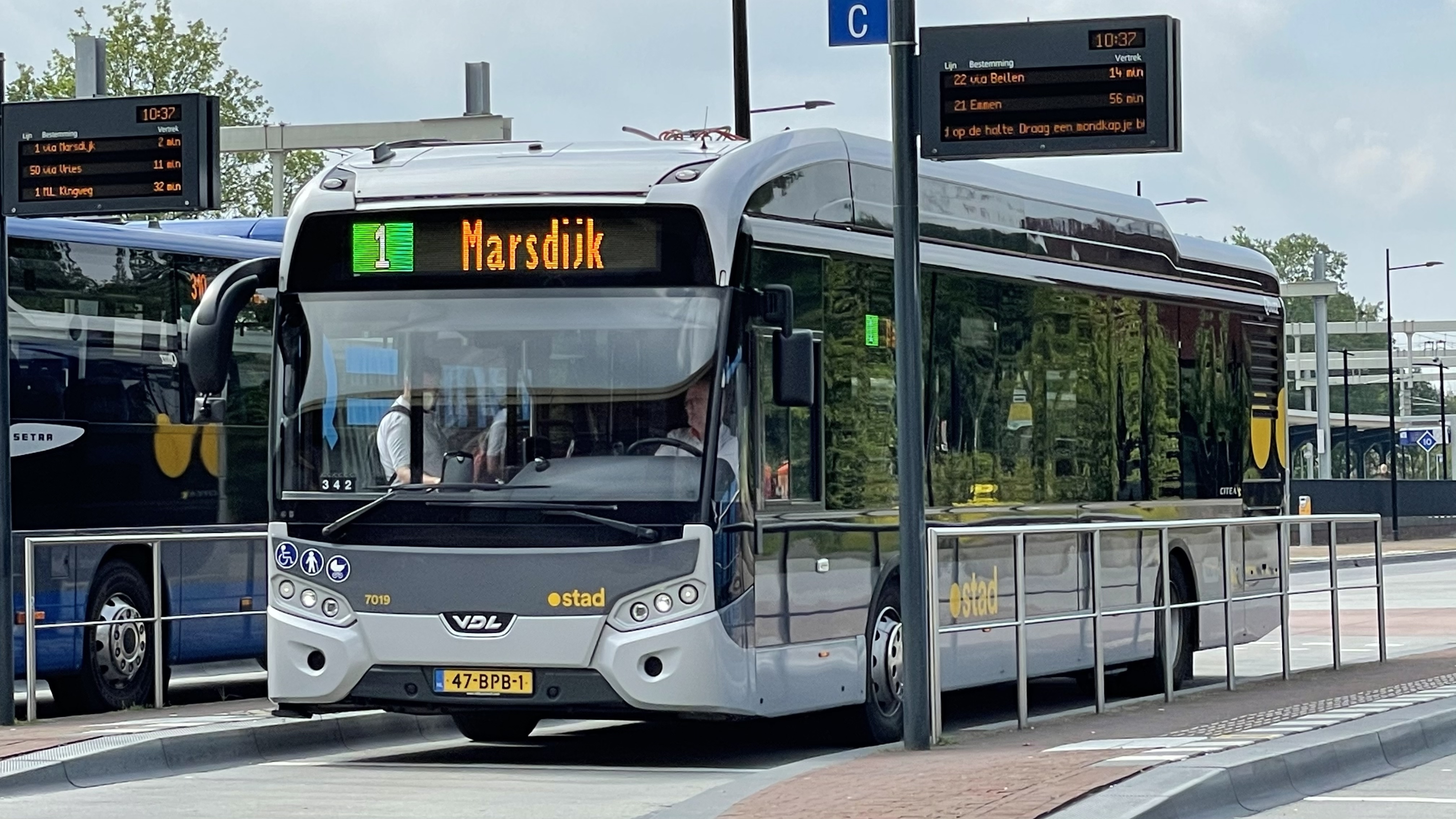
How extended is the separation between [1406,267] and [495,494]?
59.6 m

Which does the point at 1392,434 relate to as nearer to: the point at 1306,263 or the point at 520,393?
the point at 520,393

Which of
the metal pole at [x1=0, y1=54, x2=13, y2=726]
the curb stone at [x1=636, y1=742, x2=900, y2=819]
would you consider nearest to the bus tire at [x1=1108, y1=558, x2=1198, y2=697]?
the curb stone at [x1=636, y1=742, x2=900, y2=819]

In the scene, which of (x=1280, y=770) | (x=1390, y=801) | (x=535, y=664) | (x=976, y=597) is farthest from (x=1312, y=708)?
(x=535, y=664)

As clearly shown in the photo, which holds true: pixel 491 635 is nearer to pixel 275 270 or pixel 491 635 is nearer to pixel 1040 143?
pixel 275 270

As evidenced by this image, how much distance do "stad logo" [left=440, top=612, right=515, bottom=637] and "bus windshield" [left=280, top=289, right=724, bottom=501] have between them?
0.61 meters

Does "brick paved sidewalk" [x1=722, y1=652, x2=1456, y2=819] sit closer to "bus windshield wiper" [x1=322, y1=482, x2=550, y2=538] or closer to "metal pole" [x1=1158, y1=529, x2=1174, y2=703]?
"metal pole" [x1=1158, y1=529, x2=1174, y2=703]

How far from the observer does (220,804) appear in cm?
1139

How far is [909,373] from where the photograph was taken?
12383mm

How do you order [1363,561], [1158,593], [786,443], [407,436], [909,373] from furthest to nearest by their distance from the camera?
[1363,561] → [1158,593] → [786,443] → [407,436] → [909,373]

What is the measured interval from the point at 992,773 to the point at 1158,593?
653 centimetres

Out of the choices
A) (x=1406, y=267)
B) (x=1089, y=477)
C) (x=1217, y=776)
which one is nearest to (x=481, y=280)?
(x=1217, y=776)

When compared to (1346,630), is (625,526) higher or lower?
higher

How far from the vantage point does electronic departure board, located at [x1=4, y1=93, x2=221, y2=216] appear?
1461cm

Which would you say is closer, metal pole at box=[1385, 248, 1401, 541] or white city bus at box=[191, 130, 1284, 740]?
white city bus at box=[191, 130, 1284, 740]
